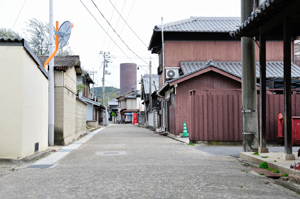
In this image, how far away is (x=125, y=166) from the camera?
8.18 m

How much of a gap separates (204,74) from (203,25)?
28.6ft

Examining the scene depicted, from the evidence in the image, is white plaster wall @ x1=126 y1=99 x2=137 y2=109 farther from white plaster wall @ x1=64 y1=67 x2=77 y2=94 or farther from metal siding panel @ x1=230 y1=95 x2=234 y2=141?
metal siding panel @ x1=230 y1=95 x2=234 y2=141

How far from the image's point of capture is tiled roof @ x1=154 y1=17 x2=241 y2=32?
25936 millimetres

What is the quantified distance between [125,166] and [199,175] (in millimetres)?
2109

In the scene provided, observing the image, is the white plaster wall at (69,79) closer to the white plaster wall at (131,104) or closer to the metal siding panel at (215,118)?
the metal siding panel at (215,118)

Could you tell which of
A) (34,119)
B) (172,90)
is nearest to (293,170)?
(34,119)

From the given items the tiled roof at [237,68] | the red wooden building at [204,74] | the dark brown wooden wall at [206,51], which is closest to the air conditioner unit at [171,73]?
the red wooden building at [204,74]

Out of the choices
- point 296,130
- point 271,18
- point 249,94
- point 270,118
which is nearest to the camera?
point 271,18

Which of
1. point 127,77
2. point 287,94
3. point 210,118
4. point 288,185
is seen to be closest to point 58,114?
point 210,118

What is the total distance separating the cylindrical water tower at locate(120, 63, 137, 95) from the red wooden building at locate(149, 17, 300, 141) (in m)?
68.1

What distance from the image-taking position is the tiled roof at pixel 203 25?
25936 millimetres

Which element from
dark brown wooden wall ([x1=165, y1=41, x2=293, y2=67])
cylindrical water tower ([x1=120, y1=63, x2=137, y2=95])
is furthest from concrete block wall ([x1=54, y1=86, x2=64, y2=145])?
A: cylindrical water tower ([x1=120, y1=63, x2=137, y2=95])

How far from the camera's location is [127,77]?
3890 inches

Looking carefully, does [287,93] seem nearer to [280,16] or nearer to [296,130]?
[280,16]
